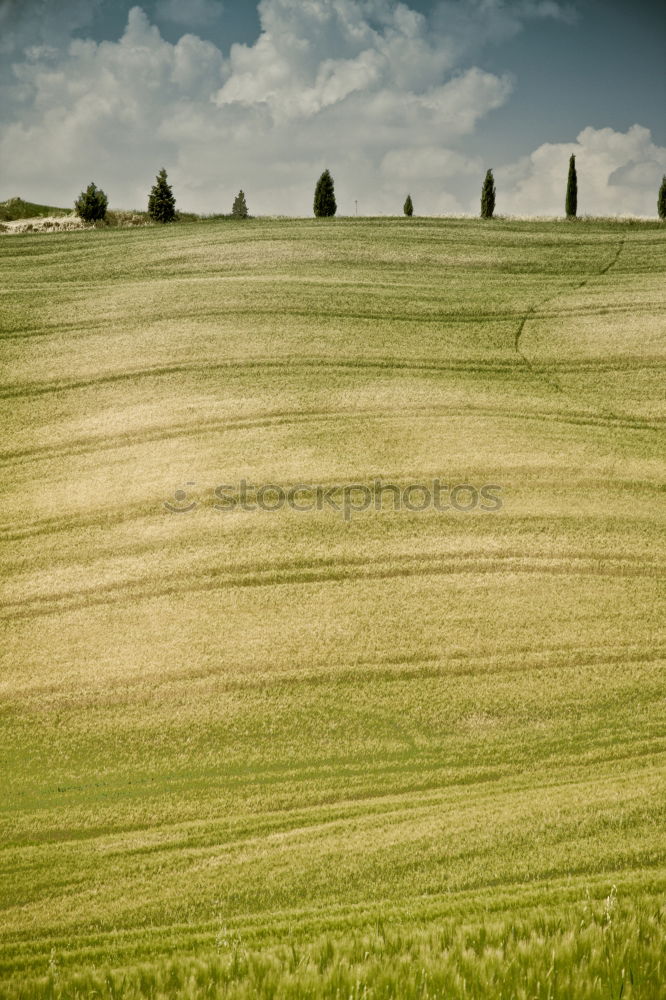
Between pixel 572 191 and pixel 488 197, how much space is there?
6.03 metres

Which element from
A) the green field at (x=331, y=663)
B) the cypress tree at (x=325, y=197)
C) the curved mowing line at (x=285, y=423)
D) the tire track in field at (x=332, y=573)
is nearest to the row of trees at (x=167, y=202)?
the cypress tree at (x=325, y=197)

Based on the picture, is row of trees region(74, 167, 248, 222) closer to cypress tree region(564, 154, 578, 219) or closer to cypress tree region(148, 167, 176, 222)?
cypress tree region(148, 167, 176, 222)

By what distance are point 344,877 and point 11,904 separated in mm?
3988

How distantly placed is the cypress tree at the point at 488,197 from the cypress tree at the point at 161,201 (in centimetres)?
2365

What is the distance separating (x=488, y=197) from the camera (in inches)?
2051


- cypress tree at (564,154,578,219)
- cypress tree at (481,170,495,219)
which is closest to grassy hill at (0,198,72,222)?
cypress tree at (481,170,495,219)

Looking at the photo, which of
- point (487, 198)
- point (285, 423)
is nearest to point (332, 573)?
point (285, 423)

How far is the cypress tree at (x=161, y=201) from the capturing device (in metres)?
53.6

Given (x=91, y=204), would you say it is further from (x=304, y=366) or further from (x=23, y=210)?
(x=304, y=366)

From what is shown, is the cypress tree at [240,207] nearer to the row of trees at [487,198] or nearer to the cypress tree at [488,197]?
the row of trees at [487,198]

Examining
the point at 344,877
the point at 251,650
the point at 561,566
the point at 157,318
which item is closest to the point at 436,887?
the point at 344,877

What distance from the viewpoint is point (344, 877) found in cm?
829

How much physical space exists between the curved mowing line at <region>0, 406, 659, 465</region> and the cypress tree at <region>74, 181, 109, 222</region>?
128ft

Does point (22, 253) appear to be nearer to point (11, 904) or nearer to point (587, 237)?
point (587, 237)
